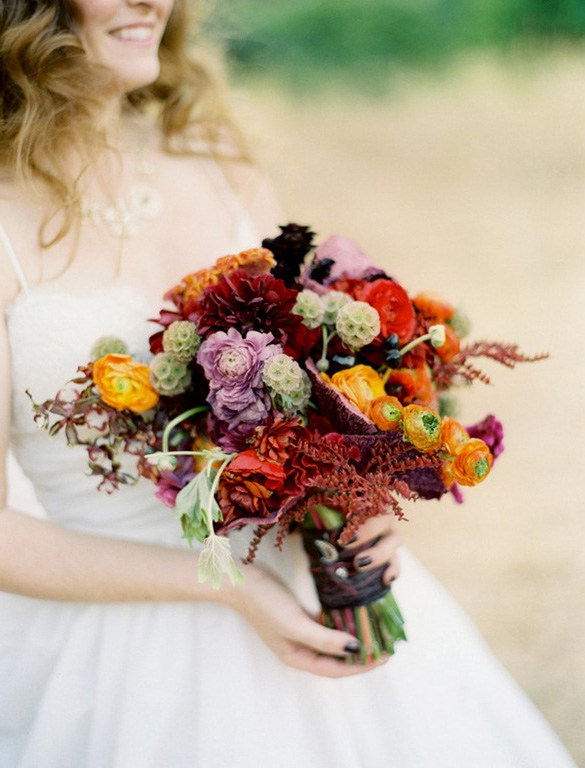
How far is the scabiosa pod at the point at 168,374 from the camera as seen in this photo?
1419 mm

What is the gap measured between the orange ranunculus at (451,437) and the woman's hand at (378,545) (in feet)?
1.04

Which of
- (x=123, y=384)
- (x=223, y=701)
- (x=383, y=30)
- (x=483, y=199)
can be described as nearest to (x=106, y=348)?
(x=123, y=384)

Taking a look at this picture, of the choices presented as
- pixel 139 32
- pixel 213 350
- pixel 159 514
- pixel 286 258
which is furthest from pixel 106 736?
pixel 139 32

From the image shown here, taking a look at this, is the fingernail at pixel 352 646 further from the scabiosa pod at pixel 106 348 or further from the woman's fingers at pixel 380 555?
the scabiosa pod at pixel 106 348

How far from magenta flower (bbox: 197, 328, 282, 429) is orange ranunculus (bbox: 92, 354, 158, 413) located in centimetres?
14

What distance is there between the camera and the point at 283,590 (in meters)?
1.59

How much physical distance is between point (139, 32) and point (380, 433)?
1.13 meters

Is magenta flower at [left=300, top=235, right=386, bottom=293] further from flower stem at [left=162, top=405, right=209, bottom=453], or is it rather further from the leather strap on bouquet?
the leather strap on bouquet

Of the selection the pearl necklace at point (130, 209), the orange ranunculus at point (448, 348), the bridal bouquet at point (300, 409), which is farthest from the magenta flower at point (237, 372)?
the pearl necklace at point (130, 209)

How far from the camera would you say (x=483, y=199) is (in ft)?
24.5

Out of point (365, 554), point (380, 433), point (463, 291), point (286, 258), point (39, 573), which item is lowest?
point (463, 291)

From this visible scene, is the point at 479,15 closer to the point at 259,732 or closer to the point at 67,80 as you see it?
the point at 67,80

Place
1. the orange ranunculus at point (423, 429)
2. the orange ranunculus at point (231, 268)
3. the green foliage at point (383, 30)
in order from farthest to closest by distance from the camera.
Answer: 1. the green foliage at point (383, 30)
2. the orange ranunculus at point (231, 268)
3. the orange ranunculus at point (423, 429)

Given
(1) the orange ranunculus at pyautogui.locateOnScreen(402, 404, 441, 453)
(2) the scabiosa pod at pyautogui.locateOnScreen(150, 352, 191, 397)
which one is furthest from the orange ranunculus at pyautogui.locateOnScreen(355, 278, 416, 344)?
(2) the scabiosa pod at pyautogui.locateOnScreen(150, 352, 191, 397)
